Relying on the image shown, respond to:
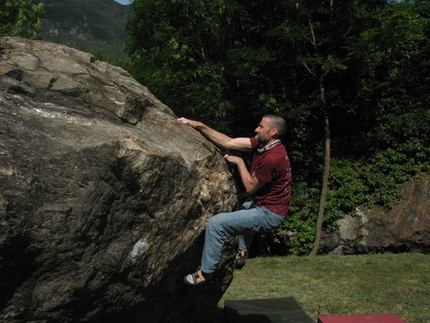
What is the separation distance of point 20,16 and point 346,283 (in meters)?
18.1

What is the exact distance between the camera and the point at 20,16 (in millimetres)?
20812

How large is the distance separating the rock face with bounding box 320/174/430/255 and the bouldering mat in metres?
4.92

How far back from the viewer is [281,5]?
11852 mm

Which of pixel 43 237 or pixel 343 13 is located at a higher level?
pixel 343 13

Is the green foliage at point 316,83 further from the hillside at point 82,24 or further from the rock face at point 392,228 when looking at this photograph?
the hillside at point 82,24

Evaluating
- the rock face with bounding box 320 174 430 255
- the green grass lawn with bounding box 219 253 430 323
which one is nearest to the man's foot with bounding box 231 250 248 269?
the green grass lawn with bounding box 219 253 430 323

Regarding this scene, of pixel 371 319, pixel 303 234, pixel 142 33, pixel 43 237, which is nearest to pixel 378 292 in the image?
pixel 371 319

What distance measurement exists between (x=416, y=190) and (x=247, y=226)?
838cm

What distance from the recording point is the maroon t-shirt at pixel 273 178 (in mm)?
4789

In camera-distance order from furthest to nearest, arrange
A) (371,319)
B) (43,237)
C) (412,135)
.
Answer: (412,135), (371,319), (43,237)

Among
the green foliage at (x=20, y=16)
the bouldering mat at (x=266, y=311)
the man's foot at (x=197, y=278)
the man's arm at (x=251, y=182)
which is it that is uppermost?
the green foliage at (x=20, y=16)

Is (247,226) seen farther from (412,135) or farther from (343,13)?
(412,135)

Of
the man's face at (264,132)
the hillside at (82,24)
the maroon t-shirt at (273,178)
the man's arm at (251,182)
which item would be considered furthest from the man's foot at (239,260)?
the hillside at (82,24)

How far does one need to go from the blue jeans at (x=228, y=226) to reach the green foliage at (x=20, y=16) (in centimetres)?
1774
